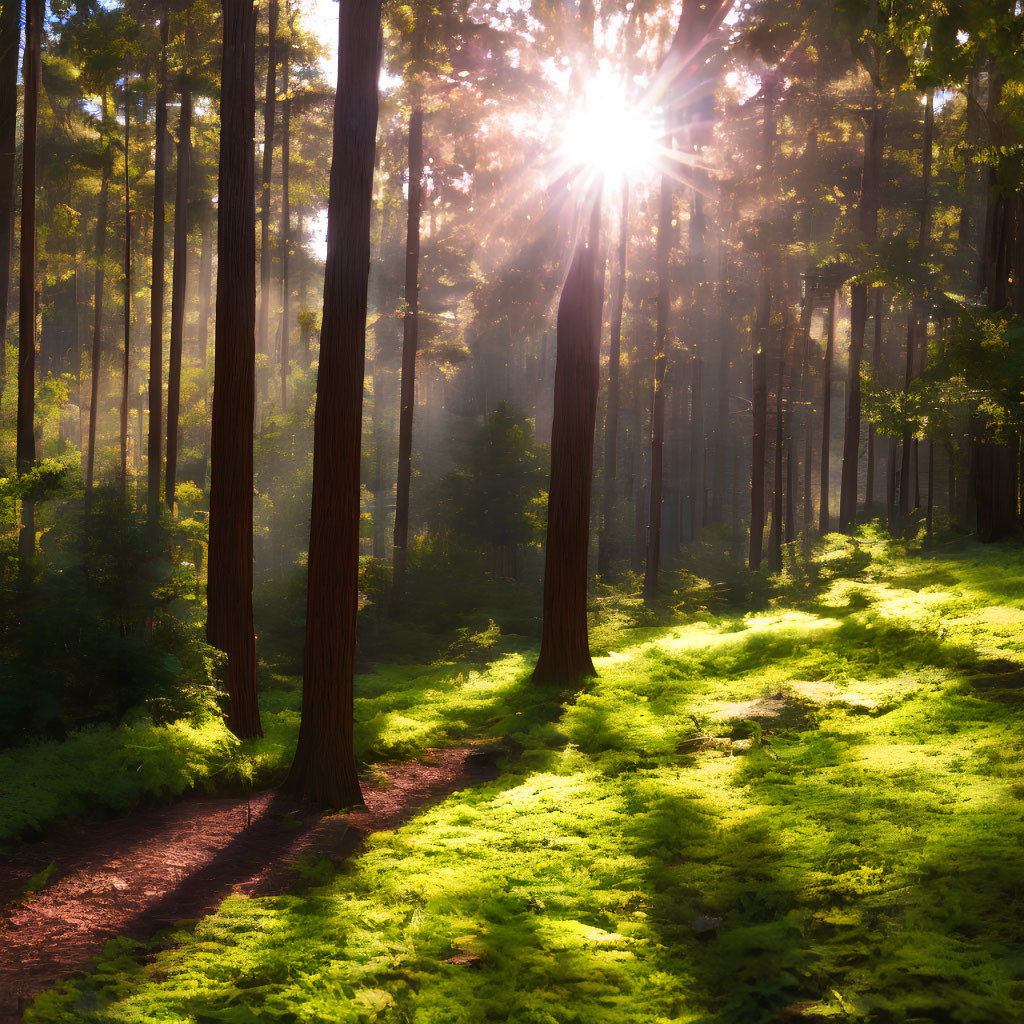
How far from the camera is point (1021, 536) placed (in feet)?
51.4

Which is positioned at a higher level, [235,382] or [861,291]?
[861,291]

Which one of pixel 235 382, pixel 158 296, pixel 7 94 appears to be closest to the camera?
pixel 235 382

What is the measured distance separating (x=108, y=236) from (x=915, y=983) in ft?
129

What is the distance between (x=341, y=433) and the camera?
7660 mm

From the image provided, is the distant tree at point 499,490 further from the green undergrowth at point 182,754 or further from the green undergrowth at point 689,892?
the green undergrowth at point 689,892

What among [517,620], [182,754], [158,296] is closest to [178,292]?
[158,296]

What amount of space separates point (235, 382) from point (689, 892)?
7.43 meters

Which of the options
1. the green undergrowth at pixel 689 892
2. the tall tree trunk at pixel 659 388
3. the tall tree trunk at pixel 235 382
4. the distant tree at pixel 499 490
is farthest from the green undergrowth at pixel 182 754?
the distant tree at pixel 499 490

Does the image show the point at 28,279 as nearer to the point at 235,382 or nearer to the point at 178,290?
the point at 178,290

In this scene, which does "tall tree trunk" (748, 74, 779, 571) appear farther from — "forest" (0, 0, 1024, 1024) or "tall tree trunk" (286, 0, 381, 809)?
"tall tree trunk" (286, 0, 381, 809)

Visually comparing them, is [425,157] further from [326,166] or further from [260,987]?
[260,987]

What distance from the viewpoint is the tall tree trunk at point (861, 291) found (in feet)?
75.1

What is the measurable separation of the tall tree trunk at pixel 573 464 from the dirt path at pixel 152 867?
4429 millimetres

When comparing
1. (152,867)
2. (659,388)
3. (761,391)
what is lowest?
(152,867)
